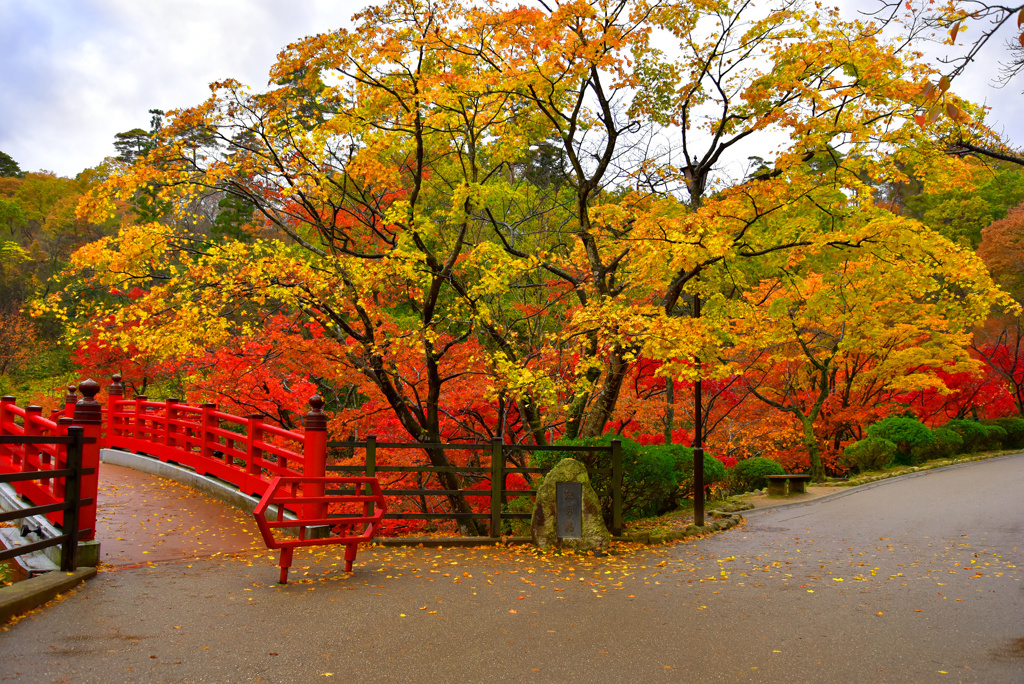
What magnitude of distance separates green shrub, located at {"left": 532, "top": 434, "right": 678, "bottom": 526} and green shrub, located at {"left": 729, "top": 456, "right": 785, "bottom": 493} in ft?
20.6

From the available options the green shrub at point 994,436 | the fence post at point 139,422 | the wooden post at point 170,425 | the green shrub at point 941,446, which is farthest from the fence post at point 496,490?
the green shrub at point 994,436

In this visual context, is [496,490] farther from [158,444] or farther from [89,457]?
[158,444]

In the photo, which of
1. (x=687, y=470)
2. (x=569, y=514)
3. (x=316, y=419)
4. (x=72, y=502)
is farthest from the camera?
(x=687, y=470)

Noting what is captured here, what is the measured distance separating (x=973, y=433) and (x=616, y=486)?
2103cm

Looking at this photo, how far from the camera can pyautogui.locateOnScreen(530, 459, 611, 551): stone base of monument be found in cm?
927

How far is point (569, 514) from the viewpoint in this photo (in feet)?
30.7

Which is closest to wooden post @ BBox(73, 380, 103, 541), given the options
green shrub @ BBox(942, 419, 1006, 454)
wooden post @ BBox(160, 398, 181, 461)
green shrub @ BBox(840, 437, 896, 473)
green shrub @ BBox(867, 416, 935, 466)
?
wooden post @ BBox(160, 398, 181, 461)

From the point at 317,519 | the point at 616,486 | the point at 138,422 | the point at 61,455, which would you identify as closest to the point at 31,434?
the point at 61,455

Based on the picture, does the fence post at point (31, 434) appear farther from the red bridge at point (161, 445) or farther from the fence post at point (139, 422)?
the fence post at point (139, 422)

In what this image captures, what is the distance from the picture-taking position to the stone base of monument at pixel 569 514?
927 centimetres

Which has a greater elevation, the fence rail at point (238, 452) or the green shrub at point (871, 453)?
the fence rail at point (238, 452)

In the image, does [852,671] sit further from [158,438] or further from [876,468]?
[876,468]

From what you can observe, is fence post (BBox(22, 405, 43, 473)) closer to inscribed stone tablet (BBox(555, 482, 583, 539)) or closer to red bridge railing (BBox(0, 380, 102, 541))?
red bridge railing (BBox(0, 380, 102, 541))

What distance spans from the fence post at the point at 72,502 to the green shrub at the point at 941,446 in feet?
79.9
